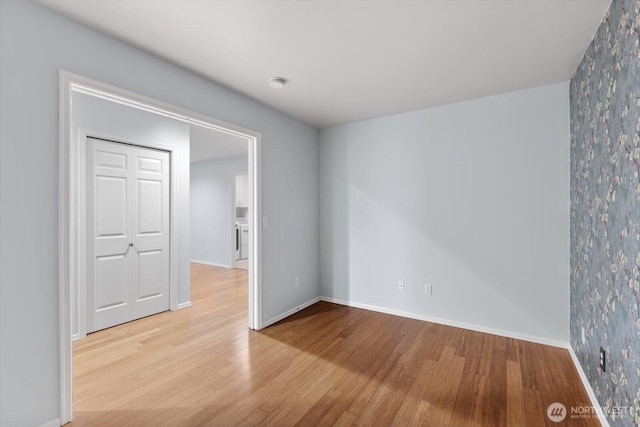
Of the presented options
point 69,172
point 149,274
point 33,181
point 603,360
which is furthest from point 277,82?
point 603,360

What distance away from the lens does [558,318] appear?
2742 millimetres

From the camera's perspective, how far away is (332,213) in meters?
4.14

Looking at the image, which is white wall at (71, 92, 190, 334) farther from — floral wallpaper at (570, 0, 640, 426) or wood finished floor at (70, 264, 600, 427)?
floral wallpaper at (570, 0, 640, 426)

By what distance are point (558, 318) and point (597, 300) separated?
1.06m

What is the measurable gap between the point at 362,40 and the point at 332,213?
2.44 meters

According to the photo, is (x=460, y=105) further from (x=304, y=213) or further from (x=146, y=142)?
(x=146, y=142)

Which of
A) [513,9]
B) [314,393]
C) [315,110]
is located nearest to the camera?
[513,9]

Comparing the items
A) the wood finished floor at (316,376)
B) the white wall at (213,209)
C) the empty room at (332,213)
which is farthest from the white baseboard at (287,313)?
the white wall at (213,209)

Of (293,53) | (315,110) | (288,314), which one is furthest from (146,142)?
(288,314)

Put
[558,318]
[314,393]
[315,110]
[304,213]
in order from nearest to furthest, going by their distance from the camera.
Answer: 1. [314,393]
2. [558,318]
3. [315,110]
4. [304,213]

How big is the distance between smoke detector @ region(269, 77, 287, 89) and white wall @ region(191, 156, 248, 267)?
3.96 meters

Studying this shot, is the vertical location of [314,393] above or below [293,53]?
below

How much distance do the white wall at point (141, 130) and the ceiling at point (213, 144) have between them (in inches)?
22.6

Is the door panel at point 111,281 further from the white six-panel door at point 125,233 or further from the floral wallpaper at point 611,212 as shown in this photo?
the floral wallpaper at point 611,212
